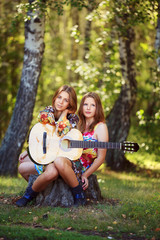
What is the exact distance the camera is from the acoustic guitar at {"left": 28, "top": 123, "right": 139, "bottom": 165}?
17.3ft

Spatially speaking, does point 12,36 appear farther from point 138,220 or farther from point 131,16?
point 138,220

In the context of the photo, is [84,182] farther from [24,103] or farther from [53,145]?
[24,103]

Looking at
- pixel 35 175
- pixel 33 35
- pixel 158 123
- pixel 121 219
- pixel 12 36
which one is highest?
pixel 12 36

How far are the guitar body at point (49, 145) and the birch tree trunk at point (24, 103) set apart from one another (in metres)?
3.15

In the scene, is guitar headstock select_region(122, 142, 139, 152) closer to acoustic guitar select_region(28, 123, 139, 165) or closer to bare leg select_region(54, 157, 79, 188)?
acoustic guitar select_region(28, 123, 139, 165)

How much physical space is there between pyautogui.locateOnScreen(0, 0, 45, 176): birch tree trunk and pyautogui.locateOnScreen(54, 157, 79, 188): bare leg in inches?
130

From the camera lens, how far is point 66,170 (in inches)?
206

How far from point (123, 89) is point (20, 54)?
393cm

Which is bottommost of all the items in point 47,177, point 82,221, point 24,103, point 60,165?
point 82,221

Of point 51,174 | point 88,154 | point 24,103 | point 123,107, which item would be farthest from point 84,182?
point 123,107

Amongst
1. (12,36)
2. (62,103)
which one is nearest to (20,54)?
(12,36)

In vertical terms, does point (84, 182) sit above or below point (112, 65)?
below

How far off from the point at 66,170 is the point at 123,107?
19.2ft

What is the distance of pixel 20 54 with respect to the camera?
12852mm
